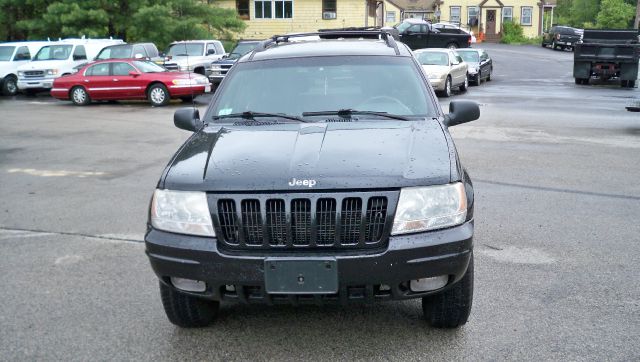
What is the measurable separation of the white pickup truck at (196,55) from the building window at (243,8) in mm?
22656

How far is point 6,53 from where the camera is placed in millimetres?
26594

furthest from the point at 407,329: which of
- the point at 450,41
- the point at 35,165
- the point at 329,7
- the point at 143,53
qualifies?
the point at 329,7

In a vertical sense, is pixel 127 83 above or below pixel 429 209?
below

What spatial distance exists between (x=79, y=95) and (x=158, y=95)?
2.76m

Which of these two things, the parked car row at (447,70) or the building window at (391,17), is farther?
Result: the building window at (391,17)

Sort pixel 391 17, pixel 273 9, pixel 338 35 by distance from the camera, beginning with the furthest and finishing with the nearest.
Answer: pixel 391 17 → pixel 273 9 → pixel 338 35

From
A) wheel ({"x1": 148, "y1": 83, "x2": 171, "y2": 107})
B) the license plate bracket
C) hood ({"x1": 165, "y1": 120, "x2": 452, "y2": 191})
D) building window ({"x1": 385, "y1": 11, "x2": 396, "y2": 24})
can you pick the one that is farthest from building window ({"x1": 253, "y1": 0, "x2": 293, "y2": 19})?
the license plate bracket

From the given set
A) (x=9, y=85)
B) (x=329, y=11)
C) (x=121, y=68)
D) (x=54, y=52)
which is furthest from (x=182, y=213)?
(x=329, y=11)

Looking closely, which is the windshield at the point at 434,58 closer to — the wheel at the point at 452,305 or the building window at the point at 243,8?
the wheel at the point at 452,305

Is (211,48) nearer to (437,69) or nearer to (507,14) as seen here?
(437,69)

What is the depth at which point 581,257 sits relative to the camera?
586cm

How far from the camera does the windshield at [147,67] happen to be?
21438 mm

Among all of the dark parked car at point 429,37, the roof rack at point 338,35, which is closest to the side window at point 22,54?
the dark parked car at point 429,37

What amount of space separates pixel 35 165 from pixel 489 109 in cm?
1169
